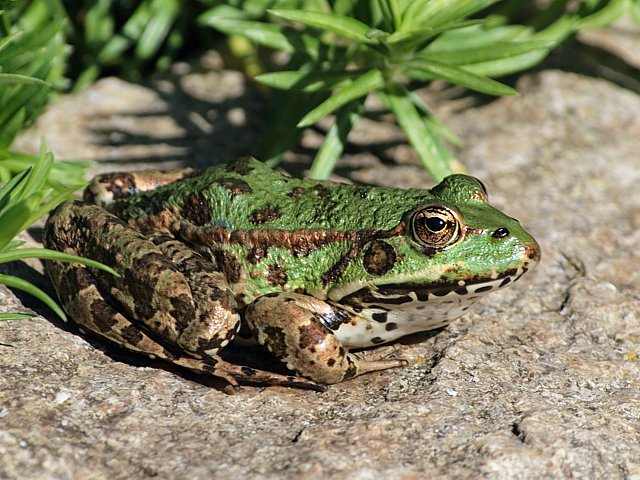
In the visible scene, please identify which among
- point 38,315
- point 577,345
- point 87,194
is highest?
point 87,194

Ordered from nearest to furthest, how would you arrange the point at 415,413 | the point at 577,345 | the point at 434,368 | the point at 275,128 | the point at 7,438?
the point at 7,438 → the point at 415,413 → the point at 434,368 → the point at 577,345 → the point at 275,128

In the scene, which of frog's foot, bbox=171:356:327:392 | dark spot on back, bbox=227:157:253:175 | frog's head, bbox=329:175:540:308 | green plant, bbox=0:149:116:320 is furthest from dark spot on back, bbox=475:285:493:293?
green plant, bbox=0:149:116:320

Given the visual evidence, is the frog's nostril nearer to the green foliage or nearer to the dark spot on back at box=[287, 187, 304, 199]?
the dark spot on back at box=[287, 187, 304, 199]

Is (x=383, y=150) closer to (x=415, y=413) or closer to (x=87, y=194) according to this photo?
(x=87, y=194)

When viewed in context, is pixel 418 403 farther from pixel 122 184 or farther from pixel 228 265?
pixel 122 184

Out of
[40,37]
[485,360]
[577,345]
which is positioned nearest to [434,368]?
[485,360]

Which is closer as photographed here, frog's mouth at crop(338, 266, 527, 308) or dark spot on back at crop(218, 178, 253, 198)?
frog's mouth at crop(338, 266, 527, 308)

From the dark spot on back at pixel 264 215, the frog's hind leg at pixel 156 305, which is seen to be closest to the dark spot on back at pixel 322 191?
the dark spot on back at pixel 264 215

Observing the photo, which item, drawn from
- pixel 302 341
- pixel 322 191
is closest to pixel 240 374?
pixel 302 341
